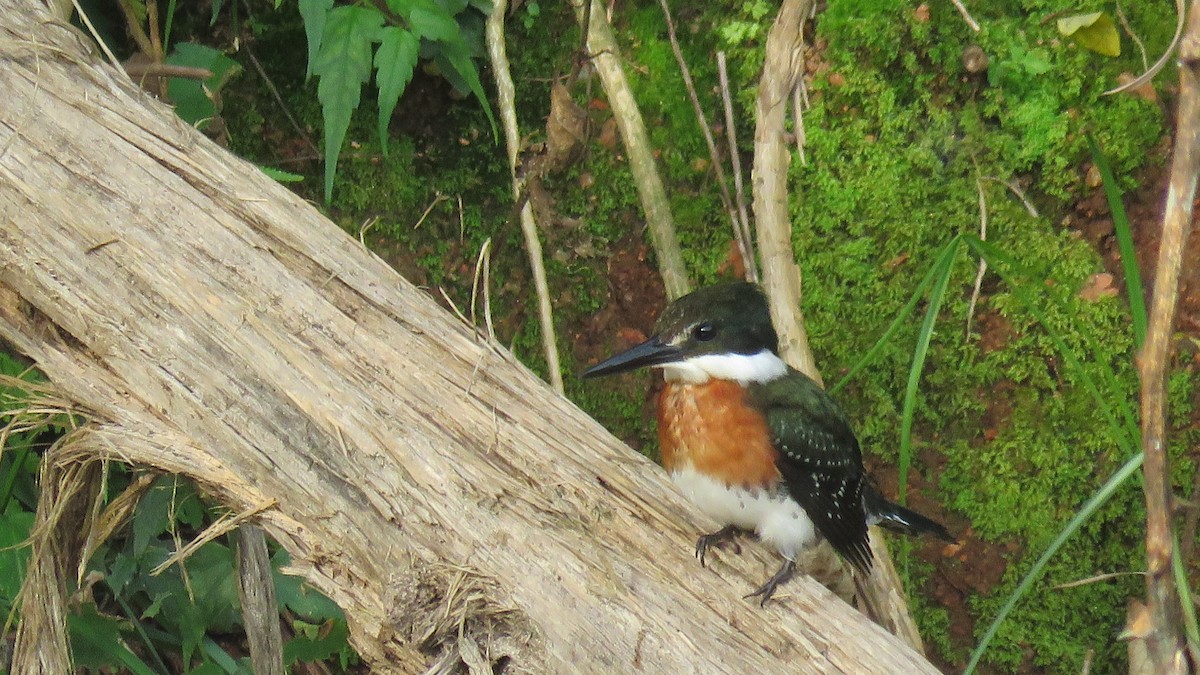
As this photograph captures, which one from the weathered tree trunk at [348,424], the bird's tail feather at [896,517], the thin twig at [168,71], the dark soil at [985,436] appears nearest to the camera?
the weathered tree trunk at [348,424]

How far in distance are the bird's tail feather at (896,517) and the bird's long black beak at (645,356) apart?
61cm

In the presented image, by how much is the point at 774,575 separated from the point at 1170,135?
173 centimetres

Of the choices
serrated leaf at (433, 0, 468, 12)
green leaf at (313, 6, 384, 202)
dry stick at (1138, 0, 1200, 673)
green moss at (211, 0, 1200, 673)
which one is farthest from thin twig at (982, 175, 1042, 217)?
green leaf at (313, 6, 384, 202)

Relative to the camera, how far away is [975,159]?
3.02m

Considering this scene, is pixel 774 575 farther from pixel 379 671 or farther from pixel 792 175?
pixel 792 175

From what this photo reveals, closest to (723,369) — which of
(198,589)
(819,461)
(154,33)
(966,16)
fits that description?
(819,461)

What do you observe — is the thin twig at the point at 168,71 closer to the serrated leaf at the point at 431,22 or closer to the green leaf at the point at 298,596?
the serrated leaf at the point at 431,22

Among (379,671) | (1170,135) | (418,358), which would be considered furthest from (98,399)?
(1170,135)

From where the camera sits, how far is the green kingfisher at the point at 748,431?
2.38 metres

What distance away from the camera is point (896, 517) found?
8.67ft

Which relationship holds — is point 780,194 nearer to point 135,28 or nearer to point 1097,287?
point 1097,287

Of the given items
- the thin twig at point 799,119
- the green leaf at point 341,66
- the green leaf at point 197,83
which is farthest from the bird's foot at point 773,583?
the green leaf at point 197,83

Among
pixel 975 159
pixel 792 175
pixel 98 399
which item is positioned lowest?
pixel 98 399

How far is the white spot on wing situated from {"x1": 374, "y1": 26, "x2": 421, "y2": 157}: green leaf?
85 cm
